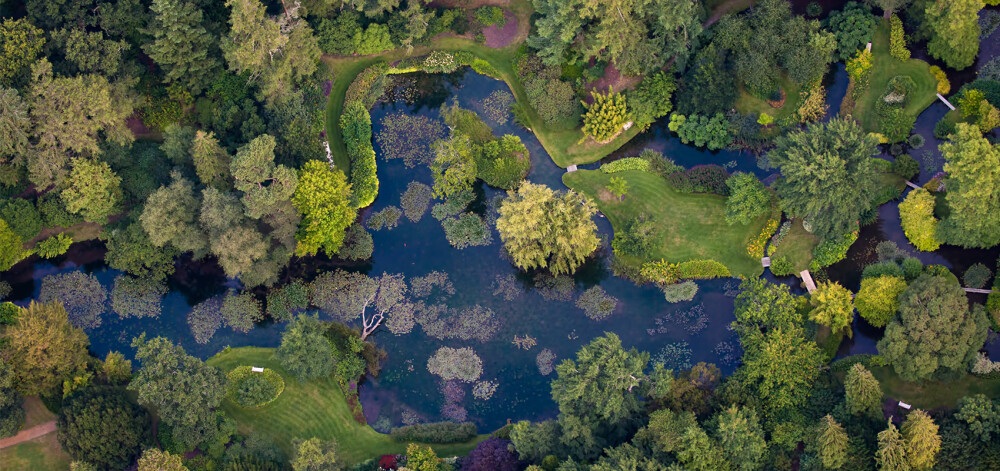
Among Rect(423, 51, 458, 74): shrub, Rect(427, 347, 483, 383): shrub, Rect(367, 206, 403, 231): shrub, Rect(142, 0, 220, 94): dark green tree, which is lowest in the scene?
Rect(427, 347, 483, 383): shrub

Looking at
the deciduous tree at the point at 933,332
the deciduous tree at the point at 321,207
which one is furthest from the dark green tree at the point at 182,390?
the deciduous tree at the point at 933,332

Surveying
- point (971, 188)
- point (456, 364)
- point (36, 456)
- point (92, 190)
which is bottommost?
point (36, 456)

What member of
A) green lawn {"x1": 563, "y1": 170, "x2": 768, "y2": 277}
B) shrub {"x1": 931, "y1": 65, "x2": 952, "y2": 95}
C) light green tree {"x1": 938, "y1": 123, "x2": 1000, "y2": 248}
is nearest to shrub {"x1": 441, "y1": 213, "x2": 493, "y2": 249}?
green lawn {"x1": 563, "y1": 170, "x2": 768, "y2": 277}

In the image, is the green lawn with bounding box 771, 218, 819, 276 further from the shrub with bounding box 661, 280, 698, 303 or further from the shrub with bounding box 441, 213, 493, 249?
the shrub with bounding box 441, 213, 493, 249

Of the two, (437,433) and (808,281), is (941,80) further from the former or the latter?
(437,433)

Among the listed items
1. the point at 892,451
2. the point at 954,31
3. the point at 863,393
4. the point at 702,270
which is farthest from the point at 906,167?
the point at 892,451
